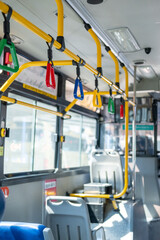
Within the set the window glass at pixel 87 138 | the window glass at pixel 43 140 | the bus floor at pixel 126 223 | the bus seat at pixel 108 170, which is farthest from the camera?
the window glass at pixel 87 138

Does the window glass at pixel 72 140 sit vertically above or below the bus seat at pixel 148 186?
above

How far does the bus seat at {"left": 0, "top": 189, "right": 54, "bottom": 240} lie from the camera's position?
1.59 meters

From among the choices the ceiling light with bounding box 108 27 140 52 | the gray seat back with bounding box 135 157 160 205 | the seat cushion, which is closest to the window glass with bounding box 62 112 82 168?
the gray seat back with bounding box 135 157 160 205

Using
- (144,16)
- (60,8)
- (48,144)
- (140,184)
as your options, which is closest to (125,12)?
(144,16)

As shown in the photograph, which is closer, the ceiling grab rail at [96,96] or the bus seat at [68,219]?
the bus seat at [68,219]

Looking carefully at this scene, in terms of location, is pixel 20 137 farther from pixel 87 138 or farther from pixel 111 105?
pixel 111 105

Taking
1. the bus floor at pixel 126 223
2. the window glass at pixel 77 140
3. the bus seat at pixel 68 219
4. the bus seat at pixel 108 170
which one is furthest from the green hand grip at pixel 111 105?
the window glass at pixel 77 140

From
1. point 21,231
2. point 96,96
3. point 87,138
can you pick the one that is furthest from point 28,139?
point 21,231

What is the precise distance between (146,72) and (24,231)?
161 inches

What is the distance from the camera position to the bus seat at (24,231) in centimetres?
159

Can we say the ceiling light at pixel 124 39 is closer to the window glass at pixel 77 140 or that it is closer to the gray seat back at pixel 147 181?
the window glass at pixel 77 140

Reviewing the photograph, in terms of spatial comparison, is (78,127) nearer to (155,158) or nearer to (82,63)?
(155,158)

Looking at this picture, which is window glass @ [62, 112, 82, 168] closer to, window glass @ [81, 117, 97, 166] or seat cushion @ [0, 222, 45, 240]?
window glass @ [81, 117, 97, 166]

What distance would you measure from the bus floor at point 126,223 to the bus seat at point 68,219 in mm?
1360
